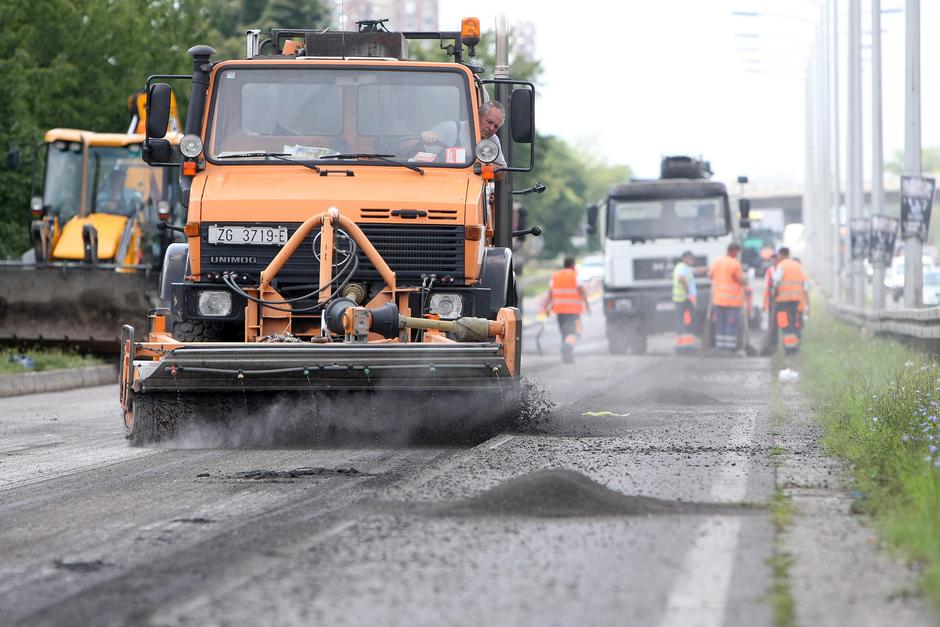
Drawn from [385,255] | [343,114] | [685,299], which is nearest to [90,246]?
[685,299]

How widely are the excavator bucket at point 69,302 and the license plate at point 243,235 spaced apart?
853 centimetres

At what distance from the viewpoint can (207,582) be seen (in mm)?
5492

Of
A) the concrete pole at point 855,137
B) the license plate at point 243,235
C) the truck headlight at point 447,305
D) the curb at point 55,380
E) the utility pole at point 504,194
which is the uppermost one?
the concrete pole at point 855,137

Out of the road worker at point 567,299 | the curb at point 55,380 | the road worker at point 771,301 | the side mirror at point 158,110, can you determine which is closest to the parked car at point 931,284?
the road worker at point 771,301

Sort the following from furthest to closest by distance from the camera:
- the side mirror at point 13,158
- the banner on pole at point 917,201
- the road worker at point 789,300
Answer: the road worker at point 789,300 → the banner on pole at point 917,201 → the side mirror at point 13,158

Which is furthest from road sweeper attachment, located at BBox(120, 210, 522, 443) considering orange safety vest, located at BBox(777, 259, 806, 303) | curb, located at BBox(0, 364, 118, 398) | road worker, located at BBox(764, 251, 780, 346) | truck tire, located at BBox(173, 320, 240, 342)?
road worker, located at BBox(764, 251, 780, 346)

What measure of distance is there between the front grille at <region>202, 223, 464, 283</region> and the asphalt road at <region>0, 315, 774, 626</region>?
45.1 inches

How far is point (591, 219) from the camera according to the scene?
29.5 m

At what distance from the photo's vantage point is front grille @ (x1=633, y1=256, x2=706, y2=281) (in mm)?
27891

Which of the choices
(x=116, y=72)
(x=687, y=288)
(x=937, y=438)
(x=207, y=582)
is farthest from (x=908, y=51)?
(x=207, y=582)

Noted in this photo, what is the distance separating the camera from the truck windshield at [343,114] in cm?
1121

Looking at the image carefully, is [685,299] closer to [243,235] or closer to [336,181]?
[336,181]

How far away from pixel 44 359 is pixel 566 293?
912 cm

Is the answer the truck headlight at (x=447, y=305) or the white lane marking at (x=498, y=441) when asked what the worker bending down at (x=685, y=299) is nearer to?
the truck headlight at (x=447, y=305)
